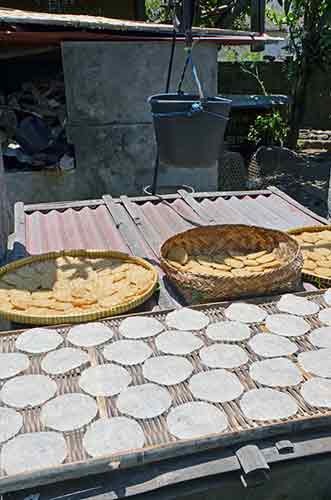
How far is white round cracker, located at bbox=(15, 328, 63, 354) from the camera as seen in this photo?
2.15 meters

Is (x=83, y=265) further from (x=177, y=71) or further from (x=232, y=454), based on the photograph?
(x=177, y=71)

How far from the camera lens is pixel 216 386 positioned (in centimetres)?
191

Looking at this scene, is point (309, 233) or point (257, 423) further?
point (309, 233)

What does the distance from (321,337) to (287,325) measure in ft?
0.55

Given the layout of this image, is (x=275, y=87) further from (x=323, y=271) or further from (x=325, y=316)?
(x=325, y=316)

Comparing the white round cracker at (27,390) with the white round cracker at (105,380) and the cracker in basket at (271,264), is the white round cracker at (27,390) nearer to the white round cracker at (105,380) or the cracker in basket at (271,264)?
the white round cracker at (105,380)

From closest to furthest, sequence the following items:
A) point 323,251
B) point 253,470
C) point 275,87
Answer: point 253,470 < point 323,251 < point 275,87

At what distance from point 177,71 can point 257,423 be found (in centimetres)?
501

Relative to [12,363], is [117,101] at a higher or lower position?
higher

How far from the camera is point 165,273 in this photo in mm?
2816

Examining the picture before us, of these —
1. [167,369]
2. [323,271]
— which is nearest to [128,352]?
[167,369]

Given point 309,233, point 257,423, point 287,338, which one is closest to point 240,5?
point 309,233

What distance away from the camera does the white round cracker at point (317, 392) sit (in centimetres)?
→ 182

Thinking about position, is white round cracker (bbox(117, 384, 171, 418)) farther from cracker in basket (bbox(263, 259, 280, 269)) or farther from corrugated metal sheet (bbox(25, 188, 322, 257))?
corrugated metal sheet (bbox(25, 188, 322, 257))
